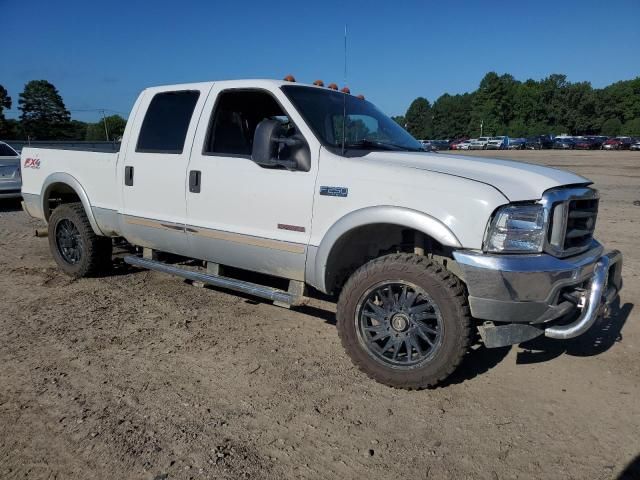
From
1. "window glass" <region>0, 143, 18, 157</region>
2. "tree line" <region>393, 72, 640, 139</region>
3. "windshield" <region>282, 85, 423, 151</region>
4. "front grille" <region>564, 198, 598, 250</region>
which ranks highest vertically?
"tree line" <region>393, 72, 640, 139</region>

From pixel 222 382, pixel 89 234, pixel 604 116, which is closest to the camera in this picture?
pixel 222 382

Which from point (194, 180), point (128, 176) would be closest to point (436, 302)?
point (194, 180)

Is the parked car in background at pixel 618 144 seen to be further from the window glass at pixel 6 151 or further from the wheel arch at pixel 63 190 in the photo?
the wheel arch at pixel 63 190

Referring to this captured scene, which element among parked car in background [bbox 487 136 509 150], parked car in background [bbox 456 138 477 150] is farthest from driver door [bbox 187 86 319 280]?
parked car in background [bbox 456 138 477 150]

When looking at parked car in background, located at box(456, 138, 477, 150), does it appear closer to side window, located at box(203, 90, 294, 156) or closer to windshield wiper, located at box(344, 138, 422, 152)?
windshield wiper, located at box(344, 138, 422, 152)

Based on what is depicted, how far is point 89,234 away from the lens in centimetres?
550

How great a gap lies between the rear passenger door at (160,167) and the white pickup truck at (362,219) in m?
0.01

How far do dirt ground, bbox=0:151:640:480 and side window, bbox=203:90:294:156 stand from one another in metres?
1.57

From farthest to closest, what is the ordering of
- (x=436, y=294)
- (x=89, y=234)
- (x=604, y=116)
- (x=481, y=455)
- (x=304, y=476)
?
(x=604, y=116) → (x=89, y=234) → (x=436, y=294) → (x=481, y=455) → (x=304, y=476)

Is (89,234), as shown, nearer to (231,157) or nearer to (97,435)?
(231,157)

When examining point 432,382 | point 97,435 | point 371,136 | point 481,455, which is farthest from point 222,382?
point 371,136

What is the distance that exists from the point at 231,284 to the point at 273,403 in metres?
1.34

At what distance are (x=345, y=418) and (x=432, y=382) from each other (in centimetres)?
65

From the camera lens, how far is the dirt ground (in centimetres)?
265
